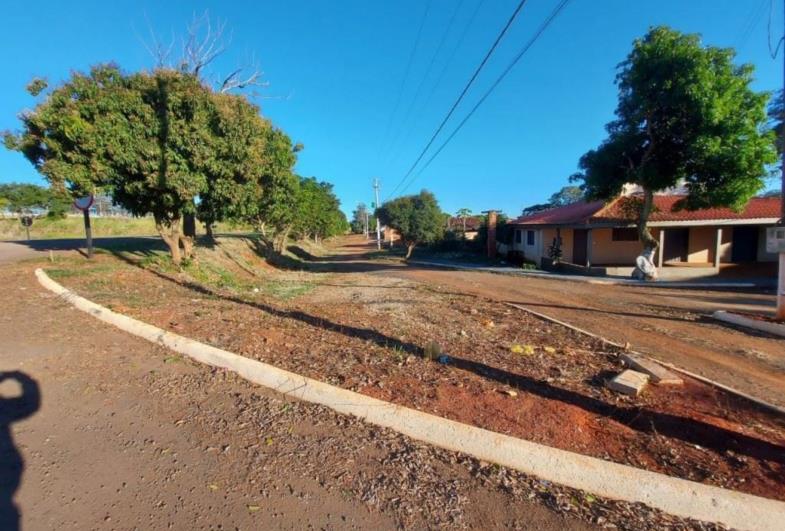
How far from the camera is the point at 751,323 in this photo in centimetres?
714

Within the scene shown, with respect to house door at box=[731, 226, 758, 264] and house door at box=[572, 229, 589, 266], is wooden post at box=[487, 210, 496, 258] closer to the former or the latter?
house door at box=[572, 229, 589, 266]

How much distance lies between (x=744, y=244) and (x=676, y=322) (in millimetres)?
17623

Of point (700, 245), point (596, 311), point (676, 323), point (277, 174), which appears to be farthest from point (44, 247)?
point (700, 245)

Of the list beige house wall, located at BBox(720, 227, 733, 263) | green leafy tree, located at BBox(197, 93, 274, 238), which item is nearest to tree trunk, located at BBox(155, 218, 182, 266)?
green leafy tree, located at BBox(197, 93, 274, 238)

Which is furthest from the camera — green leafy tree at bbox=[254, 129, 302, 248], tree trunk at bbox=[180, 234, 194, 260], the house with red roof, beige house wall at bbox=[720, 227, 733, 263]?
beige house wall at bbox=[720, 227, 733, 263]

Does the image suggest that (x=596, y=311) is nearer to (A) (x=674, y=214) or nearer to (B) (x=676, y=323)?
(B) (x=676, y=323)

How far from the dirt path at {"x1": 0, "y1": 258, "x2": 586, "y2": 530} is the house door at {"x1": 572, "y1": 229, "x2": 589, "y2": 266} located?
69.0 feet

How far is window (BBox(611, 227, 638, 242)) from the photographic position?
770 inches

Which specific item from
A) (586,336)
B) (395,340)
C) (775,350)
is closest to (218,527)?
(395,340)

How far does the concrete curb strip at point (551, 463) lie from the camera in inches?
89.8

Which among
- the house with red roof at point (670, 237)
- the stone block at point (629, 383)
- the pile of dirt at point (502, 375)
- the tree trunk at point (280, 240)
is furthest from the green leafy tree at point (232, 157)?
the tree trunk at point (280, 240)

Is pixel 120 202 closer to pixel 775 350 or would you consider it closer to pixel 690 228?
pixel 775 350

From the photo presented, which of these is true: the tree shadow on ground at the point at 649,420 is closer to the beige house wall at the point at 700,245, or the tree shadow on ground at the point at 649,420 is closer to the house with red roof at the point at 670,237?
the house with red roof at the point at 670,237

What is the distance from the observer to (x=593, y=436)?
3.06 meters
